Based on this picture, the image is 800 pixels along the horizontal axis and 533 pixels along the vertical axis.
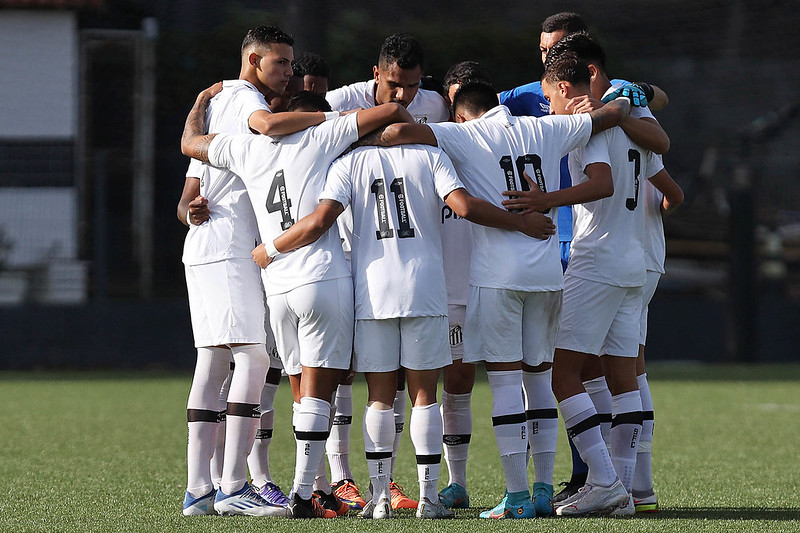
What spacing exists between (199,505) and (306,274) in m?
1.12

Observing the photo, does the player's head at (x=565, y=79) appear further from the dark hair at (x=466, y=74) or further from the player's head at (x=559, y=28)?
the player's head at (x=559, y=28)

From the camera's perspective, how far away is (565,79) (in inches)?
204

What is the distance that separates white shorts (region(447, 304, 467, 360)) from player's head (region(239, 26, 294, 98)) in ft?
4.31

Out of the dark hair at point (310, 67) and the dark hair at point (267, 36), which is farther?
the dark hair at point (310, 67)

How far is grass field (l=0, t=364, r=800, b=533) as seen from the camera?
Answer: 15.5 ft

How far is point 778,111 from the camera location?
2241cm

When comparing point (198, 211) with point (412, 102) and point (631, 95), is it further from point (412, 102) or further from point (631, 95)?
point (631, 95)

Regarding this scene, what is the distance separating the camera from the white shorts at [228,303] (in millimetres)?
5086

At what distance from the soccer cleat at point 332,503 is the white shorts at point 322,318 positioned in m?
0.64

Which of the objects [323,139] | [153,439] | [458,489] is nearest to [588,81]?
[323,139]

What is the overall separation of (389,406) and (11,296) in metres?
11.3

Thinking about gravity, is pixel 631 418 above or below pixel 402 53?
below

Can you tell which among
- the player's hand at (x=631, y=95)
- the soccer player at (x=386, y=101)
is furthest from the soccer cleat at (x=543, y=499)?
the player's hand at (x=631, y=95)

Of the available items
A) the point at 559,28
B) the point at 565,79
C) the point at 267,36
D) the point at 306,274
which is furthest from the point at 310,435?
the point at 559,28
